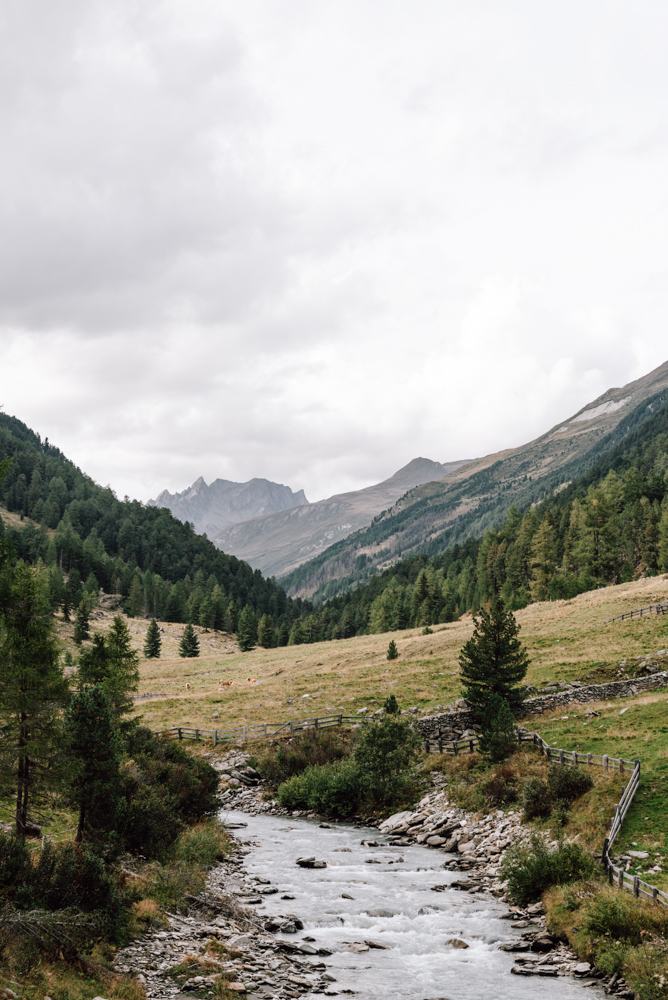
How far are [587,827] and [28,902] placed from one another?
19.8 m

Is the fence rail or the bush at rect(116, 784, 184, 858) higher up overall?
the fence rail

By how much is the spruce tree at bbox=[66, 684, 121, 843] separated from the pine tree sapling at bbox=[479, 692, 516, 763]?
21707mm

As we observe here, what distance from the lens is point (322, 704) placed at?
2105 inches

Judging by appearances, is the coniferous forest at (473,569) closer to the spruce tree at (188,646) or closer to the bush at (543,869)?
the spruce tree at (188,646)

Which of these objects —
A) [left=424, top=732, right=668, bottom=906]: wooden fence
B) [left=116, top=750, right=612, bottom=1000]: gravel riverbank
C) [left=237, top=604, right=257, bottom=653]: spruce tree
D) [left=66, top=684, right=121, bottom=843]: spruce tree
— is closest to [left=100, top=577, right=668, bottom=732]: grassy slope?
[left=424, top=732, right=668, bottom=906]: wooden fence

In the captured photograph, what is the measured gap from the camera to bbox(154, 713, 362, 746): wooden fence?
46.5 metres

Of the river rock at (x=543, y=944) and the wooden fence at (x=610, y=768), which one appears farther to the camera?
the river rock at (x=543, y=944)

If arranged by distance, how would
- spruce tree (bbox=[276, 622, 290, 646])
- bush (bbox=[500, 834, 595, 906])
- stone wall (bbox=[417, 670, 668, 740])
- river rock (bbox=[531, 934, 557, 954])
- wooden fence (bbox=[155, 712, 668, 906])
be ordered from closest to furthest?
river rock (bbox=[531, 934, 557, 954]) < wooden fence (bbox=[155, 712, 668, 906]) < bush (bbox=[500, 834, 595, 906]) < stone wall (bbox=[417, 670, 668, 740]) < spruce tree (bbox=[276, 622, 290, 646])

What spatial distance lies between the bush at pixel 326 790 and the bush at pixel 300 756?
174 cm

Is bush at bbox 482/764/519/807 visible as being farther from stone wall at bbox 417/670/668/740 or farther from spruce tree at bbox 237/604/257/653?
spruce tree at bbox 237/604/257/653

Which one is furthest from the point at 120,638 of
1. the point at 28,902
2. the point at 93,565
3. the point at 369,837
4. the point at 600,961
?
the point at 93,565

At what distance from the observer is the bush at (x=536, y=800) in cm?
2741

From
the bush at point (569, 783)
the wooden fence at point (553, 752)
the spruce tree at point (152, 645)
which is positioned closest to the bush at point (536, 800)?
the bush at point (569, 783)

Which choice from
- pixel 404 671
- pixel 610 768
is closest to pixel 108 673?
pixel 610 768
